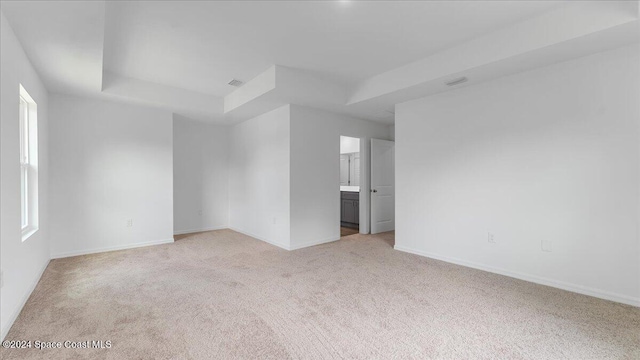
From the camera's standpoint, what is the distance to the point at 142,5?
2.37m

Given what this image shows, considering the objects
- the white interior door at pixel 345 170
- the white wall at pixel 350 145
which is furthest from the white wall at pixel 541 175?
the white interior door at pixel 345 170

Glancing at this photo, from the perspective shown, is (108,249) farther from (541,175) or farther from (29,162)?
(541,175)

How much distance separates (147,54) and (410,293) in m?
4.00

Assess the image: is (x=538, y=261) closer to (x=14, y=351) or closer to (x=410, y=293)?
(x=410, y=293)

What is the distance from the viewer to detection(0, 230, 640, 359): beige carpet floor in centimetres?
187

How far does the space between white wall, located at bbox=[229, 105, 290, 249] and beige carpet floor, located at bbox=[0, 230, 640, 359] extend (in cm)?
125

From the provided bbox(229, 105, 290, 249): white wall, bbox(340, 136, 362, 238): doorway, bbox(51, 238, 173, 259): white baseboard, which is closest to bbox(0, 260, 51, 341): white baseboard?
bbox(51, 238, 173, 259): white baseboard

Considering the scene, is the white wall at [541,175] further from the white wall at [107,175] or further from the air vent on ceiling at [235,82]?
the white wall at [107,175]

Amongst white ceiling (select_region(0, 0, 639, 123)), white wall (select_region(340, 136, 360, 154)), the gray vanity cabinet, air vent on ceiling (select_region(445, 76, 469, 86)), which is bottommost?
the gray vanity cabinet

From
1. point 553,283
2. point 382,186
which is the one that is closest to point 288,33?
point 382,186

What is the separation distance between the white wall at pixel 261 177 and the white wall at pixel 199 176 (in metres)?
0.19

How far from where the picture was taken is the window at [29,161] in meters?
3.08

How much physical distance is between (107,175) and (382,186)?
4.89m

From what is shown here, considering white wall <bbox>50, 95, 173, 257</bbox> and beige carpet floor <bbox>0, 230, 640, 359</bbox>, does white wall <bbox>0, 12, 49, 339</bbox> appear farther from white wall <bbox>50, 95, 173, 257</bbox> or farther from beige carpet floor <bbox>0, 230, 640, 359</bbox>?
white wall <bbox>50, 95, 173, 257</bbox>
